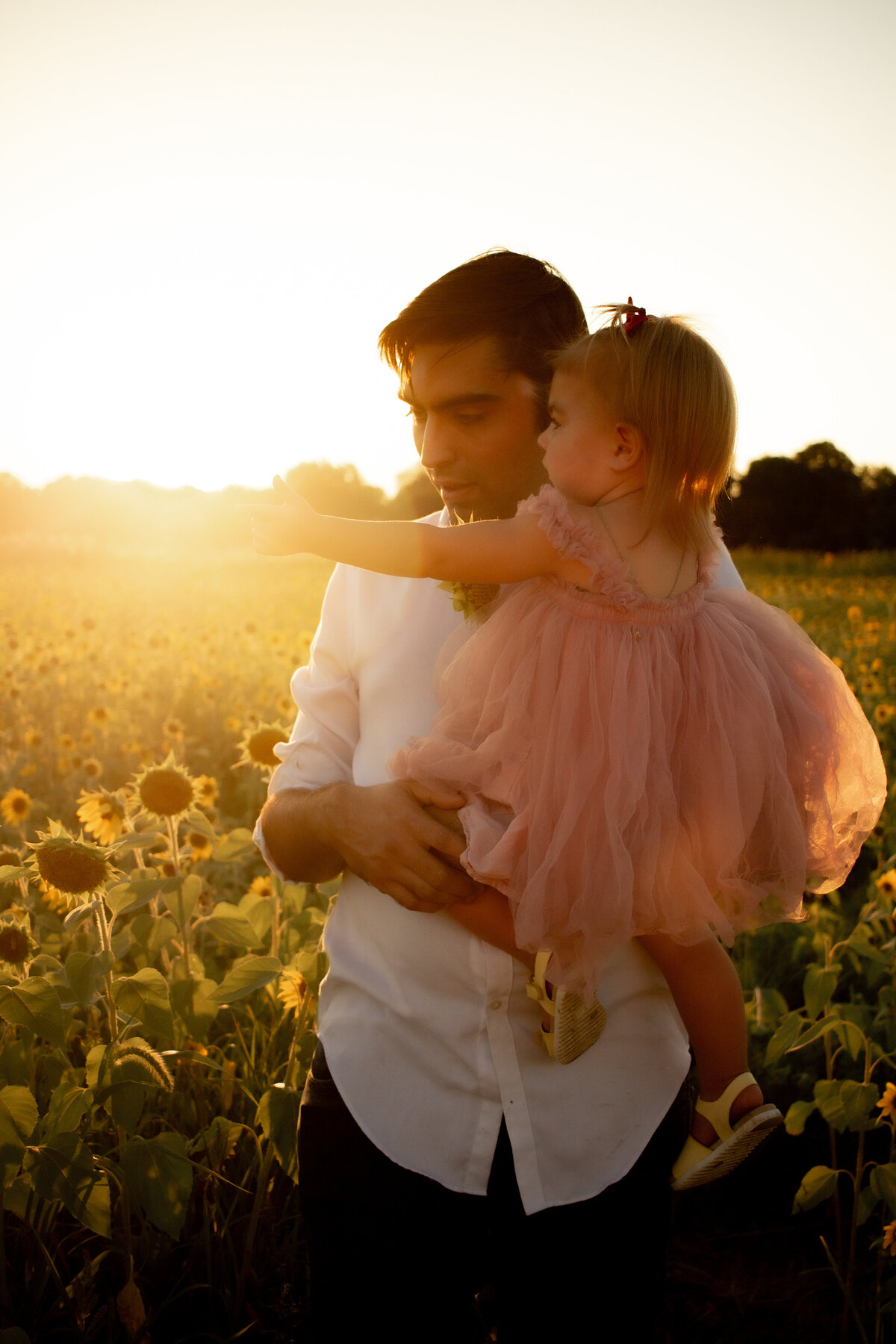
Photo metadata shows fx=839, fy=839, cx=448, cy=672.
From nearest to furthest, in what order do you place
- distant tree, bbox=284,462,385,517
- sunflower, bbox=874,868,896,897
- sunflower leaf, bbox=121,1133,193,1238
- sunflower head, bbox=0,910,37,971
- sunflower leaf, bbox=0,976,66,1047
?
1. sunflower leaf, bbox=121,1133,193,1238
2. sunflower leaf, bbox=0,976,66,1047
3. sunflower head, bbox=0,910,37,971
4. sunflower, bbox=874,868,896,897
5. distant tree, bbox=284,462,385,517

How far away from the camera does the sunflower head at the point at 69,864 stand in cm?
171

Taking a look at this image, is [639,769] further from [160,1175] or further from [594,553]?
[160,1175]

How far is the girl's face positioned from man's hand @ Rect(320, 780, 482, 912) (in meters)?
0.69

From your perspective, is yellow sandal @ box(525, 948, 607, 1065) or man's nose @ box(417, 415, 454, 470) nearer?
yellow sandal @ box(525, 948, 607, 1065)

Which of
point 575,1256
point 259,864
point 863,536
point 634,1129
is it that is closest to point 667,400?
point 634,1129

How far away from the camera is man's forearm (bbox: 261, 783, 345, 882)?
5.79 feet

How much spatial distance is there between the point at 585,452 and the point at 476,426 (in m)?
0.45

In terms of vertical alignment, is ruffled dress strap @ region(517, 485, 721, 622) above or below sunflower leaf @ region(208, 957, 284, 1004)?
above

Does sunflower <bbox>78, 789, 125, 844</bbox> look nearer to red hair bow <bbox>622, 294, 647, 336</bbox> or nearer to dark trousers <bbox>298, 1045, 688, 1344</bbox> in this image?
dark trousers <bbox>298, 1045, 688, 1344</bbox>

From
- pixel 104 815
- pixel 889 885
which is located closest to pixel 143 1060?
pixel 104 815

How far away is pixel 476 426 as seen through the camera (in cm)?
211

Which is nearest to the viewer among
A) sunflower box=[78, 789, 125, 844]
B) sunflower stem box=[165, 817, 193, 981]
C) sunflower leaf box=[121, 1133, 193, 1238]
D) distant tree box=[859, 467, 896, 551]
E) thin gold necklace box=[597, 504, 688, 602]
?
sunflower leaf box=[121, 1133, 193, 1238]

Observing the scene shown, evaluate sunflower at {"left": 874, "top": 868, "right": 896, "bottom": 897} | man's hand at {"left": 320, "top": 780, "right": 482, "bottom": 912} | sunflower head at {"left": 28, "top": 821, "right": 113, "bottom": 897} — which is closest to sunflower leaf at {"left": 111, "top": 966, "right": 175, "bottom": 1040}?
sunflower head at {"left": 28, "top": 821, "right": 113, "bottom": 897}

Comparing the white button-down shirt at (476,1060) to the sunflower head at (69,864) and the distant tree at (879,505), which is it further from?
the distant tree at (879,505)
